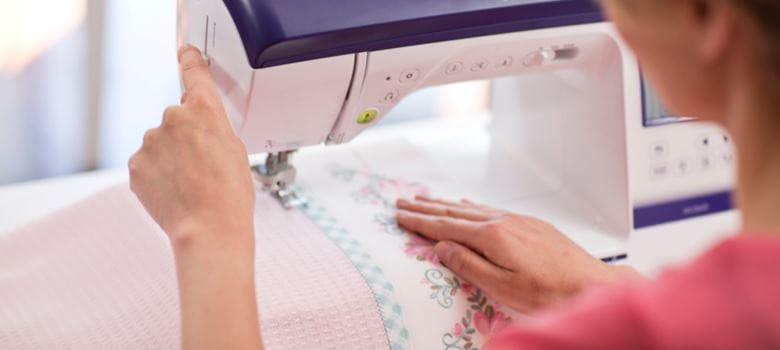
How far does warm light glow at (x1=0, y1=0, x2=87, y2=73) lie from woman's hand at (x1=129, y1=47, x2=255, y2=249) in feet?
3.19

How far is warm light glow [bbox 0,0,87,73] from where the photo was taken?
1.73m

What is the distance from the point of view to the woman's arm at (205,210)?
694 millimetres

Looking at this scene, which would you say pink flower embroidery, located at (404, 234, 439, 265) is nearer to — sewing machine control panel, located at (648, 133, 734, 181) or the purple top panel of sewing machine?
the purple top panel of sewing machine

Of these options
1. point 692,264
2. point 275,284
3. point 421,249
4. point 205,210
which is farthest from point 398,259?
point 692,264

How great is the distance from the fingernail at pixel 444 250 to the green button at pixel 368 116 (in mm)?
156

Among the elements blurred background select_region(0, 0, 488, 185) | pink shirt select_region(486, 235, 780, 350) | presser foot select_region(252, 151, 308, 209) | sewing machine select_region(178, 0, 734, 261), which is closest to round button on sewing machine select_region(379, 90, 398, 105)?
sewing machine select_region(178, 0, 734, 261)

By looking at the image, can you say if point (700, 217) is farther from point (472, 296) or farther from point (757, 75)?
point (757, 75)

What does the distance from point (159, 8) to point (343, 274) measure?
3.11 ft

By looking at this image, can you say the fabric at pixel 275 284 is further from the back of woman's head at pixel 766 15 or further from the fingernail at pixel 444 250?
the back of woman's head at pixel 766 15

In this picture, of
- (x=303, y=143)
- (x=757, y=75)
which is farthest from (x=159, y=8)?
(x=757, y=75)

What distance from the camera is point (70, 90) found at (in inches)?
72.1

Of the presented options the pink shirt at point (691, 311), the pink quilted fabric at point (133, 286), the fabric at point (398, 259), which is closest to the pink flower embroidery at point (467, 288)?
the fabric at point (398, 259)

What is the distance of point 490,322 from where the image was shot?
3.46 feet

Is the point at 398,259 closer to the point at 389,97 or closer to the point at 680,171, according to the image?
the point at 389,97
